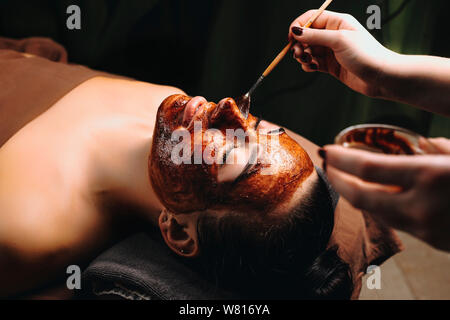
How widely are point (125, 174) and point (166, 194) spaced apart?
0.26m

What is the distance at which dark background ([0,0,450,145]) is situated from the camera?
5.39 ft

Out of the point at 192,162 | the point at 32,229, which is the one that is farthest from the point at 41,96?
the point at 192,162

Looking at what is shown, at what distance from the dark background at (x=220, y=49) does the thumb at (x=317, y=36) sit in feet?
1.92

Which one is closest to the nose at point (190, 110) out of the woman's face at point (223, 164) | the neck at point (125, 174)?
the woman's face at point (223, 164)

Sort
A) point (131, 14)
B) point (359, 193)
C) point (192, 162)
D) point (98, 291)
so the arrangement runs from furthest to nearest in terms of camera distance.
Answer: point (131, 14)
point (98, 291)
point (192, 162)
point (359, 193)

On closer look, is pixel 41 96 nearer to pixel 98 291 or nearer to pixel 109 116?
pixel 109 116

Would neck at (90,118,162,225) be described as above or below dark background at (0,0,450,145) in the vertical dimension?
below

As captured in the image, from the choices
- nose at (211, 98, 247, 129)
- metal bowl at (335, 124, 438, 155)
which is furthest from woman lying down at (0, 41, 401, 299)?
metal bowl at (335, 124, 438, 155)

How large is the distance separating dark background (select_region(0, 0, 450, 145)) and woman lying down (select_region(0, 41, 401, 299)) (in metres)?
0.51

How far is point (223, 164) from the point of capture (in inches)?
35.3

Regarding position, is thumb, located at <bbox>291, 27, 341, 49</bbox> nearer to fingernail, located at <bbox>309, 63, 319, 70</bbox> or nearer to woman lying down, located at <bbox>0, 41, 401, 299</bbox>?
fingernail, located at <bbox>309, 63, 319, 70</bbox>

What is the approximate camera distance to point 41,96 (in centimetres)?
132

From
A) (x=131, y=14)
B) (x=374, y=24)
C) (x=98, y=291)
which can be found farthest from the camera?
(x=131, y=14)
